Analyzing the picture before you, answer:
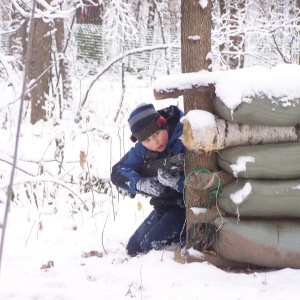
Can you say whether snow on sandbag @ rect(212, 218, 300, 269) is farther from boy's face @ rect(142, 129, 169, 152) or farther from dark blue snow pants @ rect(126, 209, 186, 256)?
boy's face @ rect(142, 129, 169, 152)

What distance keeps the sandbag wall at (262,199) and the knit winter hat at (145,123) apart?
0.52m

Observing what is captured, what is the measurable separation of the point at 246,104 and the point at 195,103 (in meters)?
0.34

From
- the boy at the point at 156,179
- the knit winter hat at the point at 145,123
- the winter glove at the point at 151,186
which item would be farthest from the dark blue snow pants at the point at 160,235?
the knit winter hat at the point at 145,123

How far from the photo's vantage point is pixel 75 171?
604cm

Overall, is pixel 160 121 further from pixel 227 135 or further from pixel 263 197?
pixel 263 197

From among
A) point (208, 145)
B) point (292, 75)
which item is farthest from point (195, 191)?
point (292, 75)

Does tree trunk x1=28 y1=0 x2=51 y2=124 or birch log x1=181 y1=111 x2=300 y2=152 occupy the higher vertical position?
tree trunk x1=28 y1=0 x2=51 y2=124

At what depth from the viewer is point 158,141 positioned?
3.27m

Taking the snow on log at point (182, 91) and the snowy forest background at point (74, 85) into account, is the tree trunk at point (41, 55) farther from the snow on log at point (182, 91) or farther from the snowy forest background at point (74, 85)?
the snow on log at point (182, 91)

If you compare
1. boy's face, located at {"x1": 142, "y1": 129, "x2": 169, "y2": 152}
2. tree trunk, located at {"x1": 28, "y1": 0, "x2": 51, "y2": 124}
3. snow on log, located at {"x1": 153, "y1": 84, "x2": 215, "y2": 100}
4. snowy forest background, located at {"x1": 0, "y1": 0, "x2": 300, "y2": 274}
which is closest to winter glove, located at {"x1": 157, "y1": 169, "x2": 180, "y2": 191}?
boy's face, located at {"x1": 142, "y1": 129, "x2": 169, "y2": 152}

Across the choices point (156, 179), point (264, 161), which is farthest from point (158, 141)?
point (264, 161)

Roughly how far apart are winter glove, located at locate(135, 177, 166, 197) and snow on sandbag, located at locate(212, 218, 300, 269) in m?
0.53

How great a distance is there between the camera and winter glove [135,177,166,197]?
3240 mm

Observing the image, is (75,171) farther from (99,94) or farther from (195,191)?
(99,94)
